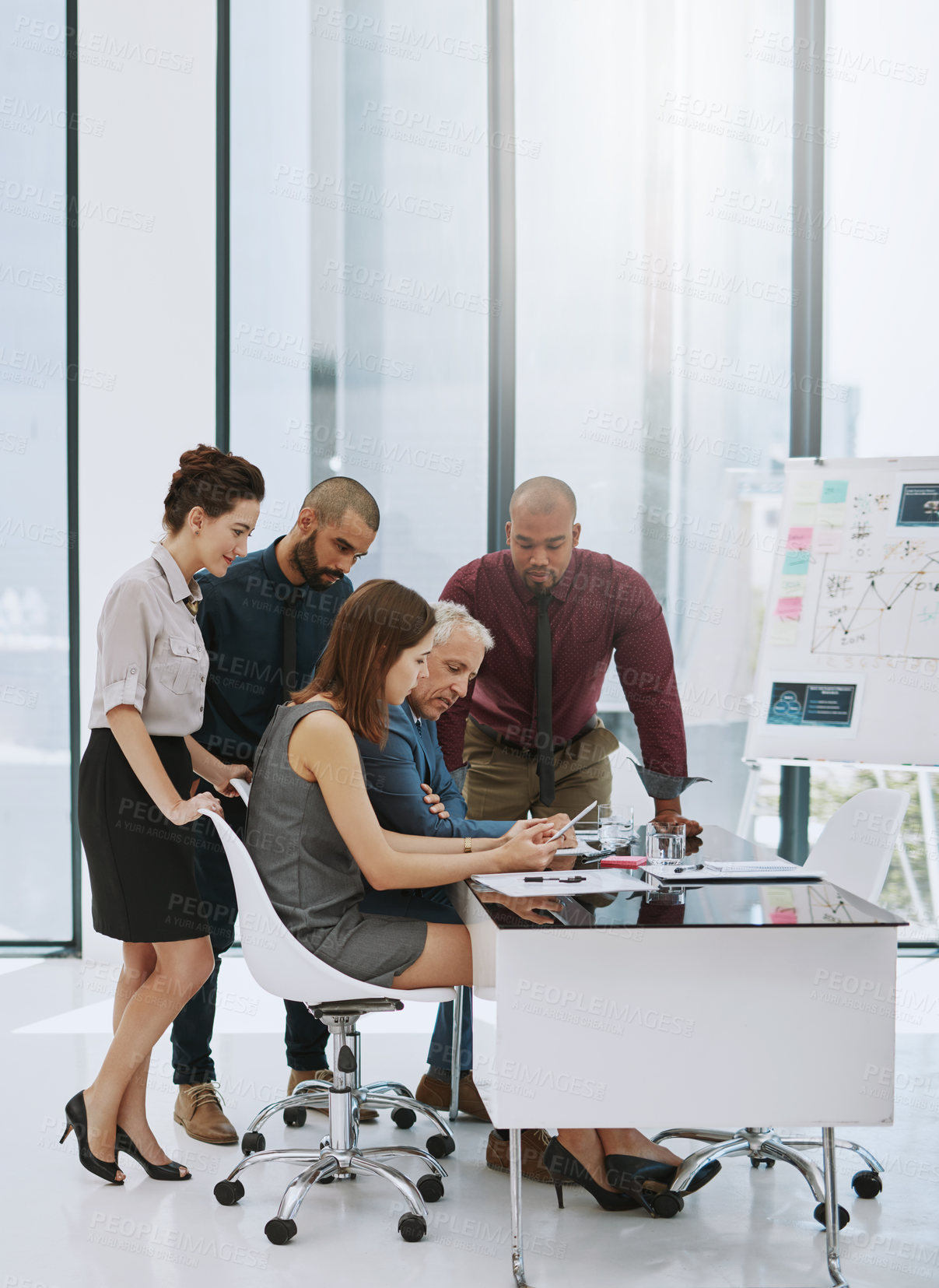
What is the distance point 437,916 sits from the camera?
8.60ft

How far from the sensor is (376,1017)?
419 centimetres

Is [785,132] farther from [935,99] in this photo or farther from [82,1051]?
[82,1051]

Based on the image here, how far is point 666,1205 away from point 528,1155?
0.37 meters

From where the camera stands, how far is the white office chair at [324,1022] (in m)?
2.36

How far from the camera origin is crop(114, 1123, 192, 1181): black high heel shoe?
2648 millimetres

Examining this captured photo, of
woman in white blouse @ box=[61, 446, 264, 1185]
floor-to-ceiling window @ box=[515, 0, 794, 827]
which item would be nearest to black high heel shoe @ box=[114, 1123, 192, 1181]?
woman in white blouse @ box=[61, 446, 264, 1185]

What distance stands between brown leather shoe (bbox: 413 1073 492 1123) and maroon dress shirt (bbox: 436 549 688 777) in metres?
0.92

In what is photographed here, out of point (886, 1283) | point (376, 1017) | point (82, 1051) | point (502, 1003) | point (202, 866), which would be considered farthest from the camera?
point (376, 1017)

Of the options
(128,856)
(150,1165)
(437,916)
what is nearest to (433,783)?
(437,916)

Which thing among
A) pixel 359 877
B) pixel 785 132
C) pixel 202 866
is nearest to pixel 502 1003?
pixel 359 877

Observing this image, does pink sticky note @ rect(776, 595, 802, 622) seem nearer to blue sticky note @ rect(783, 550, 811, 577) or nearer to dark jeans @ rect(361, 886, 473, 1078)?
blue sticky note @ rect(783, 550, 811, 577)

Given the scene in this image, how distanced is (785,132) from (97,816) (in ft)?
13.2

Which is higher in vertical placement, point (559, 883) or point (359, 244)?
point (359, 244)

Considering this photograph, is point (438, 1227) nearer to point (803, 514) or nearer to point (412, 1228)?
point (412, 1228)
